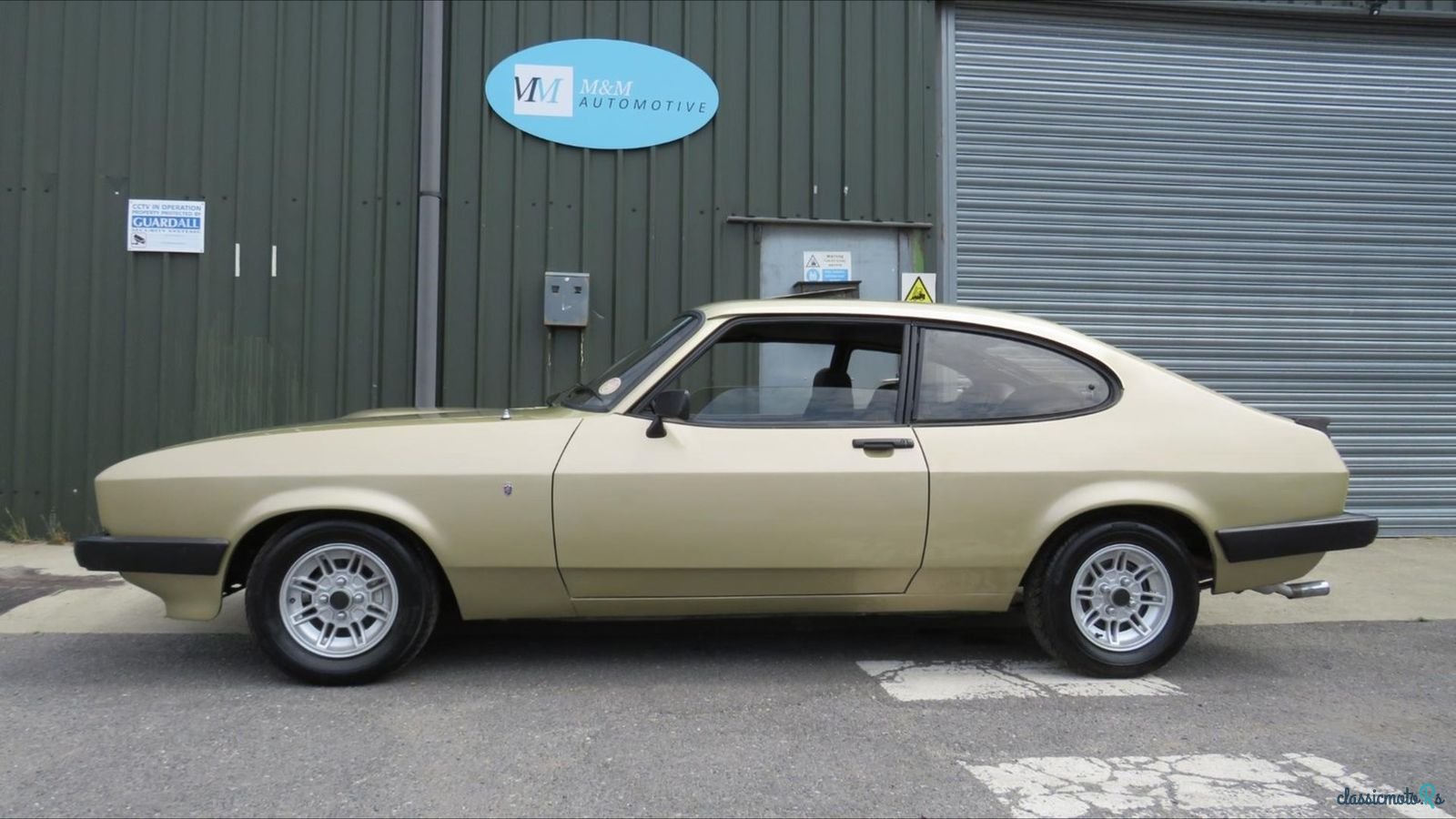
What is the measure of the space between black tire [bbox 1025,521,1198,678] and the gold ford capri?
10 millimetres

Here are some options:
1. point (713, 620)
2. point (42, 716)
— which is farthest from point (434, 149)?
point (42, 716)

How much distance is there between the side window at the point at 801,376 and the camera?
400 cm

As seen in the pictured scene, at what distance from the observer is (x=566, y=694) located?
3.85m

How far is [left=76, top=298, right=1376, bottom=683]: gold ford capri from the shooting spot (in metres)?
3.77

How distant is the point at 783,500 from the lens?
3830 mm

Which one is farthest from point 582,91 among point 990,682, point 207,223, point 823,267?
point 990,682

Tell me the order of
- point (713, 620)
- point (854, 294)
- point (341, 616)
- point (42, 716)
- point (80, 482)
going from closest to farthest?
point (42, 716), point (341, 616), point (713, 620), point (80, 482), point (854, 294)

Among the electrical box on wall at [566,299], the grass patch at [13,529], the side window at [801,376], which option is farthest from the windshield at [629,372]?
the grass patch at [13,529]

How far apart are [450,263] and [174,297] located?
192 centimetres

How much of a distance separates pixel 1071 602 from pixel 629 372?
2010 millimetres

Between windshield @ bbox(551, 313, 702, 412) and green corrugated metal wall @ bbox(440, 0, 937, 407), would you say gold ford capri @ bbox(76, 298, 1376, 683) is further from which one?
green corrugated metal wall @ bbox(440, 0, 937, 407)

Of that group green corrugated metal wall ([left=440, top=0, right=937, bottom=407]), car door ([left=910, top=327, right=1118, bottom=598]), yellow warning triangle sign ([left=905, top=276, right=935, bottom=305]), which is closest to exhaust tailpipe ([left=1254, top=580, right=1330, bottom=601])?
car door ([left=910, top=327, right=1118, bottom=598])

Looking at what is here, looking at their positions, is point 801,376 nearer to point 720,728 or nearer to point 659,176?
point 720,728

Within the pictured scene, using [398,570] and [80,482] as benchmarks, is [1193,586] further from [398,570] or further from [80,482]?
[80,482]
